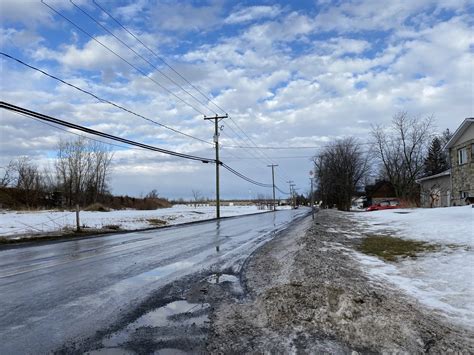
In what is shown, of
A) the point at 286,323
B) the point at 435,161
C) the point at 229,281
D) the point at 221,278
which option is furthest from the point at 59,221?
the point at 435,161

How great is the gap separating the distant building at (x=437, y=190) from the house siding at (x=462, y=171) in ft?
9.41

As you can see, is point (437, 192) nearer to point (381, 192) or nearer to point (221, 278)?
point (221, 278)

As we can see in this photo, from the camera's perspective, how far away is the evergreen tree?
79062 millimetres

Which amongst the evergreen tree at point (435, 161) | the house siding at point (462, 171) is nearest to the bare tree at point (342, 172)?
the evergreen tree at point (435, 161)

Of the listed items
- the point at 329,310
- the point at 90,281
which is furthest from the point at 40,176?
the point at 329,310

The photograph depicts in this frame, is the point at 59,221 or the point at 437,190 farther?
the point at 437,190

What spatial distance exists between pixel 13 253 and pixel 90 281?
710 centimetres

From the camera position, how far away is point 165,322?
5.48 m

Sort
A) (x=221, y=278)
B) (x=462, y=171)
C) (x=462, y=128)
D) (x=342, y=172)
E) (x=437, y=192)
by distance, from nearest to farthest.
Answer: (x=221, y=278) → (x=462, y=128) → (x=462, y=171) → (x=437, y=192) → (x=342, y=172)

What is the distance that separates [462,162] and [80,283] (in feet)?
113

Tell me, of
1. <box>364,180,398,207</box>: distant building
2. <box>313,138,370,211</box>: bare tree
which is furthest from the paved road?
<box>364,180,398,207</box>: distant building

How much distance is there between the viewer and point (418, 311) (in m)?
5.35

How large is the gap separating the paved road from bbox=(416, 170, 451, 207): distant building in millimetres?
32860

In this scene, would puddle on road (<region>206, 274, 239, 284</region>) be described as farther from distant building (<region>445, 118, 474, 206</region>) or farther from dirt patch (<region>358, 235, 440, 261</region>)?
distant building (<region>445, 118, 474, 206</region>)
